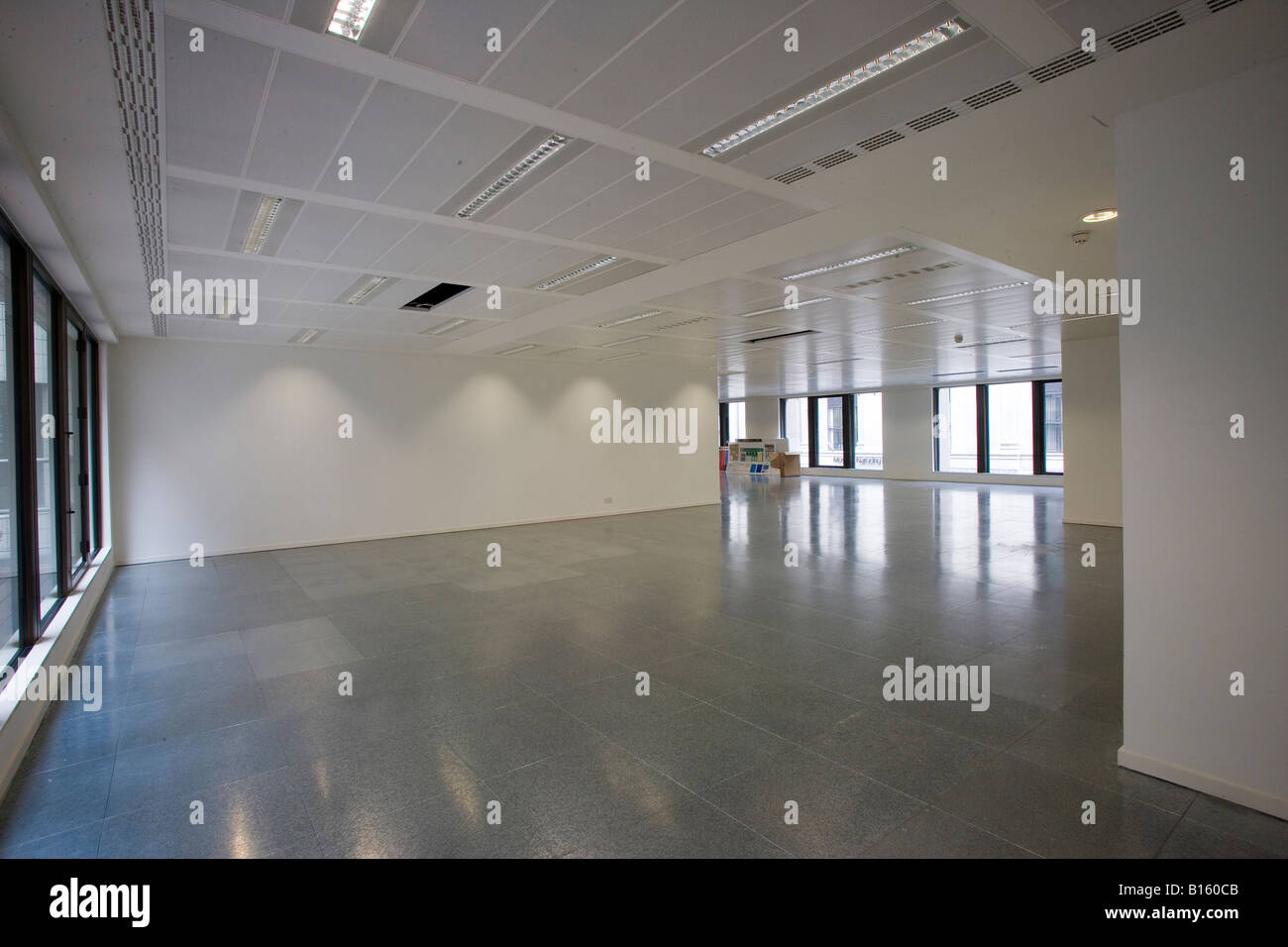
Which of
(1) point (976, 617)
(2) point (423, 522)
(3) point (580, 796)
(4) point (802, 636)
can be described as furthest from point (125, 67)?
(2) point (423, 522)

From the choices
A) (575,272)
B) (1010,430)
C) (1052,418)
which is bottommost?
(1010,430)

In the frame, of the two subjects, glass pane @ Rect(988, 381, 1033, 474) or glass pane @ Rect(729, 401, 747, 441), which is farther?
glass pane @ Rect(729, 401, 747, 441)

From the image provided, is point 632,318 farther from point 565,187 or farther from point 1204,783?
point 1204,783

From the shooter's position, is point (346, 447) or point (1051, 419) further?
point (1051, 419)

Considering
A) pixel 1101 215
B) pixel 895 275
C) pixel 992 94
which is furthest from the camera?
pixel 895 275

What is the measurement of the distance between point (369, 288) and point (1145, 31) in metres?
7.18

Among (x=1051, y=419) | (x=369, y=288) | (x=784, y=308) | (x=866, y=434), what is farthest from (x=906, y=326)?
(x=866, y=434)

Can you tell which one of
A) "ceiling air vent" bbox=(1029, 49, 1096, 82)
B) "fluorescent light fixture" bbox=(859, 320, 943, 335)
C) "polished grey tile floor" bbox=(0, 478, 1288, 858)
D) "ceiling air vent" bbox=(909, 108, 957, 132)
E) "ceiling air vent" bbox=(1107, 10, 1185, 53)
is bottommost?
"polished grey tile floor" bbox=(0, 478, 1288, 858)

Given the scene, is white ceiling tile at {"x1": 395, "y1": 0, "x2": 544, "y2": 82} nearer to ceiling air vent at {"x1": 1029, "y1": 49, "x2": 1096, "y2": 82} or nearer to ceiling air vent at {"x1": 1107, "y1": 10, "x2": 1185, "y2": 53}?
ceiling air vent at {"x1": 1029, "y1": 49, "x2": 1096, "y2": 82}

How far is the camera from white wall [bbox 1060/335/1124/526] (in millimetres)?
11812

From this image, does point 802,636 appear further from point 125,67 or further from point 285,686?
point 125,67

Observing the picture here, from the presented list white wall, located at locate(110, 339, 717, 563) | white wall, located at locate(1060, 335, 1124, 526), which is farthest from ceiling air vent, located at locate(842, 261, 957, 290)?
white wall, located at locate(110, 339, 717, 563)

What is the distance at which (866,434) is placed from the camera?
26984 millimetres

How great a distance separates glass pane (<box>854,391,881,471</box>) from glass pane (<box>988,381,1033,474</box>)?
458cm
